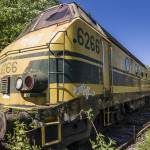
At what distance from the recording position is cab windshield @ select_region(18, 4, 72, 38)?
328 inches

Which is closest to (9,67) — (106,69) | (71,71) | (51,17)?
(71,71)

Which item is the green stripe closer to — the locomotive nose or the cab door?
the locomotive nose

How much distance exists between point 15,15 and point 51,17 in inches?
335

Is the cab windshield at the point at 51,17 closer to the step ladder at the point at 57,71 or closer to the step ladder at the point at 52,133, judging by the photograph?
the step ladder at the point at 57,71

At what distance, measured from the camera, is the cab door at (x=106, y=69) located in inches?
366

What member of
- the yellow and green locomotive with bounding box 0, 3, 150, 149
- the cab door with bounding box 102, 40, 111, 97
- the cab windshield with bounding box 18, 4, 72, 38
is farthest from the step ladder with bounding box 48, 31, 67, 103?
the cab door with bounding box 102, 40, 111, 97

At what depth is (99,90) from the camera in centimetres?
867

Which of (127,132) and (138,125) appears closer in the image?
(127,132)

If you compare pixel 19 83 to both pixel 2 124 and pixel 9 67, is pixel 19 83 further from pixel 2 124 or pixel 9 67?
pixel 2 124

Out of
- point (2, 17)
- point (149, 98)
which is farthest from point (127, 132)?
point (149, 98)

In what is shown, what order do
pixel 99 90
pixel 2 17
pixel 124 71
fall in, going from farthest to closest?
pixel 2 17, pixel 124 71, pixel 99 90

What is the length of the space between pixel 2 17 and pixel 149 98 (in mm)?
16098

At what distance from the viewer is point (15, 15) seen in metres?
16.8

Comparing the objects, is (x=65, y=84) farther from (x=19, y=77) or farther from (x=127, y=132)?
(x=127, y=132)
